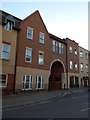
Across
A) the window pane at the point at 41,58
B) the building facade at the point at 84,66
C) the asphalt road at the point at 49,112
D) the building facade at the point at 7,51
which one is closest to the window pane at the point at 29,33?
the building facade at the point at 7,51

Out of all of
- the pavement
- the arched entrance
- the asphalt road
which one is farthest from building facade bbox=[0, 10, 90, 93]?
the asphalt road

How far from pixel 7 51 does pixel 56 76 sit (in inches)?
624

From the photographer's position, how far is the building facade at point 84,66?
45.4 m

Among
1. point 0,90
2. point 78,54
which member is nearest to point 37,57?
point 0,90

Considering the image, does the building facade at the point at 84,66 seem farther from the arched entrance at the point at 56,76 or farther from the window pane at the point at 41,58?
the window pane at the point at 41,58

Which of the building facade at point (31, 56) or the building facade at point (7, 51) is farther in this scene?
the building facade at point (31, 56)

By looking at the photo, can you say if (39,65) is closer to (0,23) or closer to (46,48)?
(46,48)

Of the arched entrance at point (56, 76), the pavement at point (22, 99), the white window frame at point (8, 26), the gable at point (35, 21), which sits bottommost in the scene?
the pavement at point (22, 99)

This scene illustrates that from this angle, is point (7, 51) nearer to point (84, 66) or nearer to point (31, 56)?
point (31, 56)

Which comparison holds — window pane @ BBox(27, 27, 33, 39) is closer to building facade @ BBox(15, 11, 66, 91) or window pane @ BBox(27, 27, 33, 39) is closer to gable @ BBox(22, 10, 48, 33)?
building facade @ BBox(15, 11, 66, 91)

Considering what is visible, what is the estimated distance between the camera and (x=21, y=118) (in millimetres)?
9633

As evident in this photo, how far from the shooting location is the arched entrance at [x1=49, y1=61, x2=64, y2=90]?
36.1 metres

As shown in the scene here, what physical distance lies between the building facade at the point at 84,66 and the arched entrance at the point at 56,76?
952 centimetres

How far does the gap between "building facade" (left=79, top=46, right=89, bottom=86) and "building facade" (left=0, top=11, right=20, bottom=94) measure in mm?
24112
